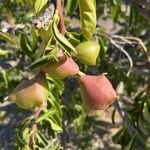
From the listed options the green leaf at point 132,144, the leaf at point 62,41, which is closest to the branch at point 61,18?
the leaf at point 62,41

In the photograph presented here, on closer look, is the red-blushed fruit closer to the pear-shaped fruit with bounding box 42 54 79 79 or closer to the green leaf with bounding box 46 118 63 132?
the pear-shaped fruit with bounding box 42 54 79 79

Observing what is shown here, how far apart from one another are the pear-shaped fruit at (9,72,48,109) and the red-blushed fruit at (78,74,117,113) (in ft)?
0.22

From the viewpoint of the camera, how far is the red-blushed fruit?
2.33 feet

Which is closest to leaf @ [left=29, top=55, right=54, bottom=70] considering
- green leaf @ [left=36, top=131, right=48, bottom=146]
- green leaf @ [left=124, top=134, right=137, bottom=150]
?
green leaf @ [left=36, top=131, right=48, bottom=146]

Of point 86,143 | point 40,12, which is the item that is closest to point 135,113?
point 40,12

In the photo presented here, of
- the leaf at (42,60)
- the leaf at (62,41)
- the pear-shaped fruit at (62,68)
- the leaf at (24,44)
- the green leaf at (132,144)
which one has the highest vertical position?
the leaf at (62,41)

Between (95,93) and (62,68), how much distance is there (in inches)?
2.5

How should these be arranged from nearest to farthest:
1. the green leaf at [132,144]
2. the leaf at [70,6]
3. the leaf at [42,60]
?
the leaf at [42,60] < the leaf at [70,6] < the green leaf at [132,144]

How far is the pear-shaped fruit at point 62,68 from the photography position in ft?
2.31

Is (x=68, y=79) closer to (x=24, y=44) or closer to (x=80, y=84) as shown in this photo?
(x=24, y=44)

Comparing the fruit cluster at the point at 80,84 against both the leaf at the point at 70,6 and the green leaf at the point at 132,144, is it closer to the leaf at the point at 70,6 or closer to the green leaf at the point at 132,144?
the leaf at the point at 70,6

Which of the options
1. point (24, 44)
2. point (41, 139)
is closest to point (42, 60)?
point (41, 139)

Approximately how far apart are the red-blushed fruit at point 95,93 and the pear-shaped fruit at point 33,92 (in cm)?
7

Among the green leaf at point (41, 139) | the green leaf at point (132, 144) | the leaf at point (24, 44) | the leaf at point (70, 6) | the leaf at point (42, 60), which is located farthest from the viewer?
the leaf at point (24, 44)
